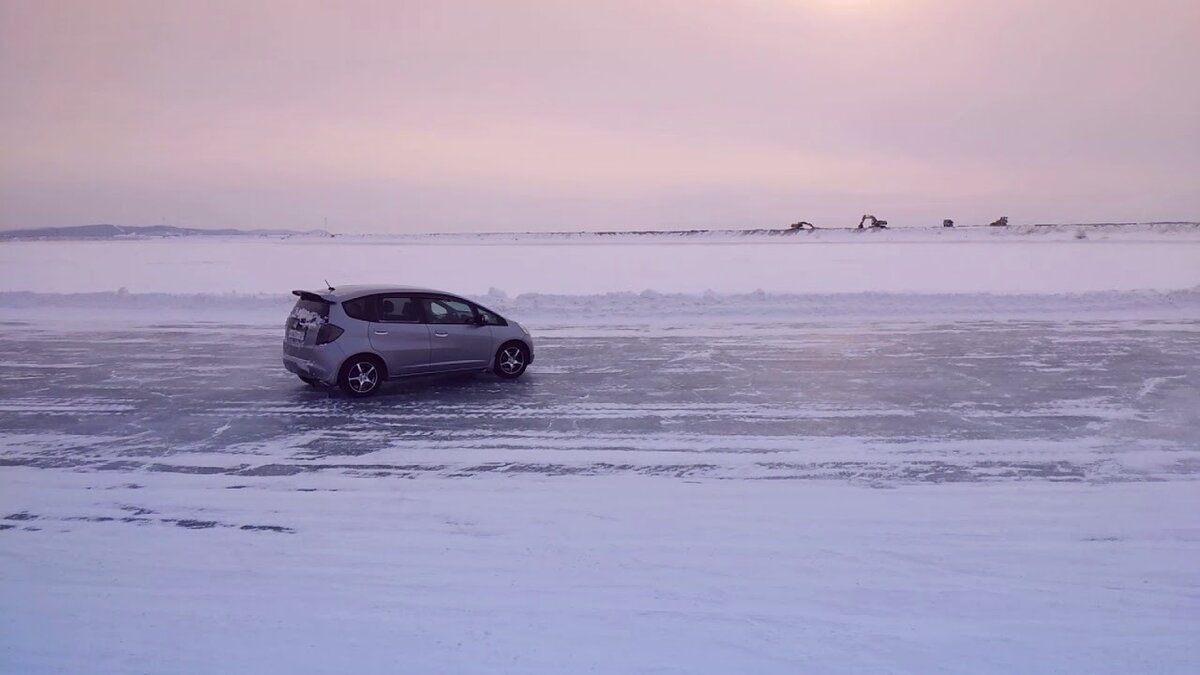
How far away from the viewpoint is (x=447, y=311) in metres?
13.6

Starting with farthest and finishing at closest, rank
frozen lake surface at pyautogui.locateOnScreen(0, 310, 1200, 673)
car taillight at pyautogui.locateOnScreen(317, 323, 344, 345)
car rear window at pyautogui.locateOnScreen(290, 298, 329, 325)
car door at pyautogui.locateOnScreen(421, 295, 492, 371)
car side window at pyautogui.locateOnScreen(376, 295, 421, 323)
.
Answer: car door at pyautogui.locateOnScreen(421, 295, 492, 371), car side window at pyautogui.locateOnScreen(376, 295, 421, 323), car rear window at pyautogui.locateOnScreen(290, 298, 329, 325), car taillight at pyautogui.locateOnScreen(317, 323, 344, 345), frozen lake surface at pyautogui.locateOnScreen(0, 310, 1200, 673)

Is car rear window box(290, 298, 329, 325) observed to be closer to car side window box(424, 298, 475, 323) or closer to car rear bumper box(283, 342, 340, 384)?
car rear bumper box(283, 342, 340, 384)

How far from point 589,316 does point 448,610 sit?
55.5 ft

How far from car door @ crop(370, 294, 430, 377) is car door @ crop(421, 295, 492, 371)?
146mm

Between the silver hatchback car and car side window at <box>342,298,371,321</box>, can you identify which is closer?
the silver hatchback car

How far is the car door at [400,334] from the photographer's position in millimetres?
12734

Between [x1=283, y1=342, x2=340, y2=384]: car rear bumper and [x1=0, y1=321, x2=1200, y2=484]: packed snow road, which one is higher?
[x1=283, y1=342, x2=340, y2=384]: car rear bumper

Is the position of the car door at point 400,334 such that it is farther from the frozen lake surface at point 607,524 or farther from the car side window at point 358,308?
the frozen lake surface at point 607,524

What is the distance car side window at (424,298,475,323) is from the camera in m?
13.4

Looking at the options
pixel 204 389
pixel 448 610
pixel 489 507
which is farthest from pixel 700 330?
pixel 448 610

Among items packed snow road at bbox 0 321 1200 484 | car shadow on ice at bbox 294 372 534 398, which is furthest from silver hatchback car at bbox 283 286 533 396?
packed snow road at bbox 0 321 1200 484

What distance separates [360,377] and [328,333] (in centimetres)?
77

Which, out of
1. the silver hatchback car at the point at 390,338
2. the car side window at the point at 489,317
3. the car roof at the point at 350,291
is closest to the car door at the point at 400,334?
the silver hatchback car at the point at 390,338

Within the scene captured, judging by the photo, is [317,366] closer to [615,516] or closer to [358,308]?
[358,308]
